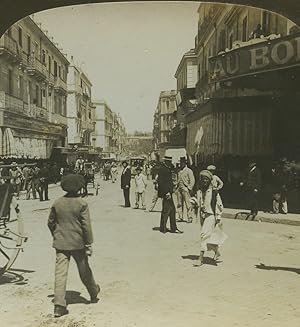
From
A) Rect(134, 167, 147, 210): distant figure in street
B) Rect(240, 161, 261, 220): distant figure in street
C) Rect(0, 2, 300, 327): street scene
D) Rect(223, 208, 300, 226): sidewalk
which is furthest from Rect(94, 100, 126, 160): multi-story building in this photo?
Rect(223, 208, 300, 226): sidewalk

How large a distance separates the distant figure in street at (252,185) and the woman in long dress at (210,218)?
0.51 metres

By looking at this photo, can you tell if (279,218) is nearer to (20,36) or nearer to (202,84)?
(202,84)

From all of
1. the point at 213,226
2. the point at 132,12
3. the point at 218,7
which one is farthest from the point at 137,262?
the point at 218,7

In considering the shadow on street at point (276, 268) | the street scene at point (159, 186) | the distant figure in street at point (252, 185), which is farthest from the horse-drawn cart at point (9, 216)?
the distant figure in street at point (252, 185)

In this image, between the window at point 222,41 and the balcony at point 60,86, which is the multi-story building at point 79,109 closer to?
the balcony at point 60,86

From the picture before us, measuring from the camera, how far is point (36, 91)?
5625 mm

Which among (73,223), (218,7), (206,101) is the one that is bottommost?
(73,223)

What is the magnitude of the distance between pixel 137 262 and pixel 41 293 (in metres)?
1.21

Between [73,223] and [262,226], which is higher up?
[73,223]

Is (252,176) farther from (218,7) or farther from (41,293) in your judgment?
(41,293)

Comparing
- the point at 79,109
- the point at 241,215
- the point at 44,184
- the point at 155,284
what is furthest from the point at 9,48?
the point at 241,215

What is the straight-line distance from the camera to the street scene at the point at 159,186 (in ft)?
12.3

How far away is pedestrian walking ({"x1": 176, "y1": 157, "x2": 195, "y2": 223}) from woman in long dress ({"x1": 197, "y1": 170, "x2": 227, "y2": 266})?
483 millimetres

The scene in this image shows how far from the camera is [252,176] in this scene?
553 cm
